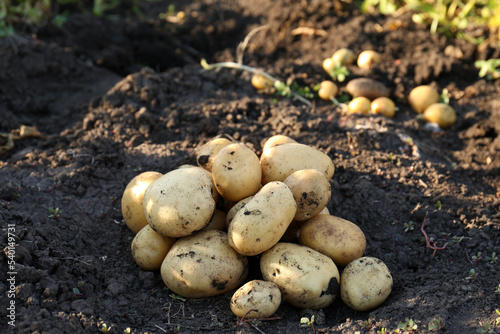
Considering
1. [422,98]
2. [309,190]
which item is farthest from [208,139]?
[422,98]

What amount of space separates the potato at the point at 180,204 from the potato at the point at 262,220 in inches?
7.9

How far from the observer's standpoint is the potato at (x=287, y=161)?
3006 mm

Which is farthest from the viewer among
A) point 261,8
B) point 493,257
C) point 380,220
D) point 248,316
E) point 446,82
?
point 261,8

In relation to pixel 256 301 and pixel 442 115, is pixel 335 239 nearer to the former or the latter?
pixel 256 301

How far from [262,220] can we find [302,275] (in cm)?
37

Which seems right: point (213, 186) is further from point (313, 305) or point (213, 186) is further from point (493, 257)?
point (493, 257)

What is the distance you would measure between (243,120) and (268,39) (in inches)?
77.8

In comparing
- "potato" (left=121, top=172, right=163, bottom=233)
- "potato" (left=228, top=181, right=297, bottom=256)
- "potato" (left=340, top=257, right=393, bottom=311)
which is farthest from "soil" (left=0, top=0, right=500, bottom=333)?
"potato" (left=228, top=181, right=297, bottom=256)

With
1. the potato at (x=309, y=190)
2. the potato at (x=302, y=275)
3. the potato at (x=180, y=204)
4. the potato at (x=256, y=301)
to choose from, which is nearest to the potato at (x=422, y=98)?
the potato at (x=309, y=190)

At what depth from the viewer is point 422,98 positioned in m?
4.77

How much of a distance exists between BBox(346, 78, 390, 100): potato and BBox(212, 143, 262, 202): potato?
220 centimetres

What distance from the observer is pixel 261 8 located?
6.46m

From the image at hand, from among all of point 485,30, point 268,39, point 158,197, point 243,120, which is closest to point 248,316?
point 158,197

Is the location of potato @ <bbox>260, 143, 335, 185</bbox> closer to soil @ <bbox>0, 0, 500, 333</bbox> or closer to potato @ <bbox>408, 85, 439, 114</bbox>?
soil @ <bbox>0, 0, 500, 333</bbox>
